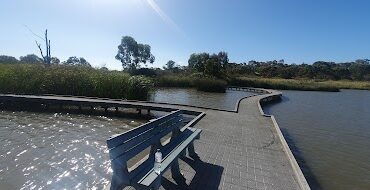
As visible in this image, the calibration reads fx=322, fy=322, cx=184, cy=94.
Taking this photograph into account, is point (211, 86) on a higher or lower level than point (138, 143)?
lower

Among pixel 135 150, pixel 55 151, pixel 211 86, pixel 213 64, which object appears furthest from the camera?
pixel 213 64

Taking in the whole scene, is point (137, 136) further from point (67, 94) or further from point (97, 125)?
point (67, 94)

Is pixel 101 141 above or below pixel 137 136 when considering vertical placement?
below

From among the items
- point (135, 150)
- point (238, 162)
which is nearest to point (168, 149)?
point (135, 150)

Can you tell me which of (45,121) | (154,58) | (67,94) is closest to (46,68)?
(67,94)

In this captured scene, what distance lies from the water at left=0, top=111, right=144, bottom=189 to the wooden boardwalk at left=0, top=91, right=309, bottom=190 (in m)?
2.09

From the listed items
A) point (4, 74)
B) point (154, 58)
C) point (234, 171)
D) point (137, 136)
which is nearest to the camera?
point (137, 136)

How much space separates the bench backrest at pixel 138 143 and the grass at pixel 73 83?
495 inches

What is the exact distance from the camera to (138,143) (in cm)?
474

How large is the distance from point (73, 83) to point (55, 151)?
10.8 metres

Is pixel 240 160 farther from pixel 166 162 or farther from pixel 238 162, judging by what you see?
pixel 166 162

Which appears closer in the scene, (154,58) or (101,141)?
(101,141)

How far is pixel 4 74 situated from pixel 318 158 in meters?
16.9

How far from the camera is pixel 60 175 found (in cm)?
698
